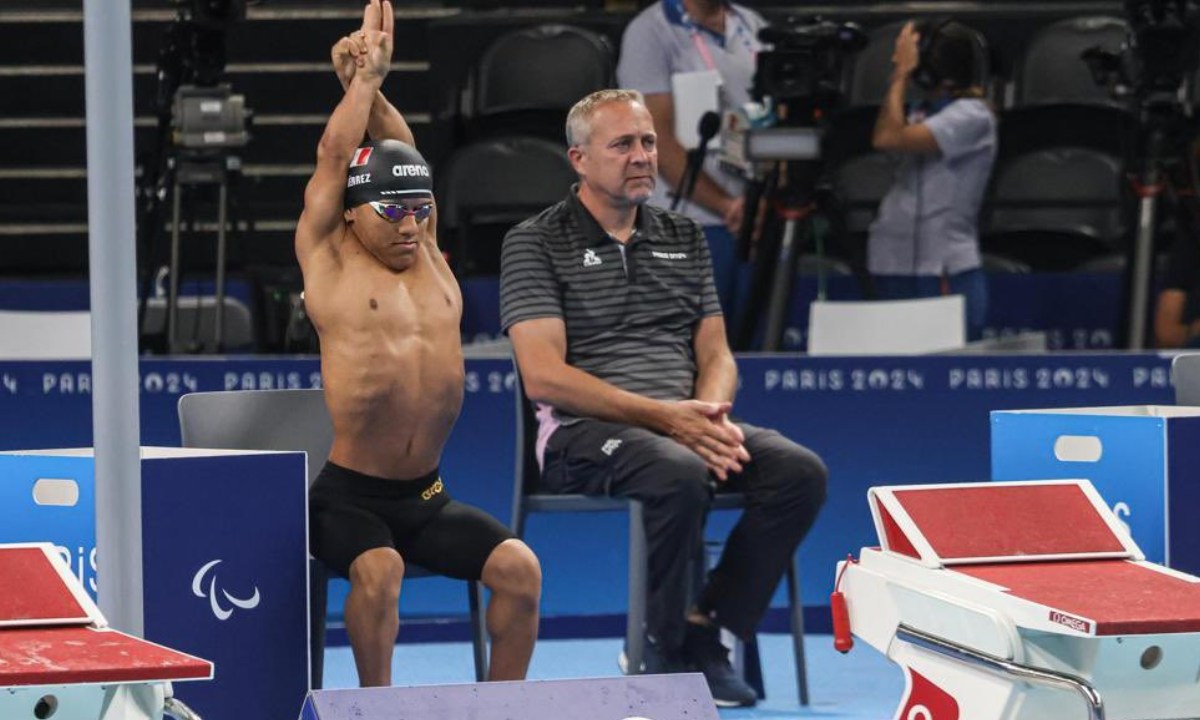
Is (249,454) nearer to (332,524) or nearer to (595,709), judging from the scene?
(332,524)

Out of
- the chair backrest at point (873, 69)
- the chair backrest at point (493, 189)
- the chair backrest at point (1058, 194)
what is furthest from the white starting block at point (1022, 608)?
the chair backrest at point (873, 69)

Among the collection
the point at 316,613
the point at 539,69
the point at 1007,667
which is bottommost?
the point at 316,613

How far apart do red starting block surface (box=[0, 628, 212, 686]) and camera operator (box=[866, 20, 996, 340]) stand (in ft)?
14.9

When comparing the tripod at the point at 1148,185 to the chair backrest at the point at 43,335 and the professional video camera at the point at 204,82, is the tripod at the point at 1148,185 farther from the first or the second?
the chair backrest at the point at 43,335

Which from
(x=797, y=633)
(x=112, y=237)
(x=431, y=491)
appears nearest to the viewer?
(x=112, y=237)

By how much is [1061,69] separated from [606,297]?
13.1 feet

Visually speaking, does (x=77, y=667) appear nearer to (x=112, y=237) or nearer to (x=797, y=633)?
(x=112, y=237)

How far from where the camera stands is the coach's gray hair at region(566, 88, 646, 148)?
5188 millimetres

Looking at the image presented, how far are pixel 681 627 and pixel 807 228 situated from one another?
2.57 metres

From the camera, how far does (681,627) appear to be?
4859mm

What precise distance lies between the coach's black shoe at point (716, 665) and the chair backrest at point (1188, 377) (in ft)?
3.86

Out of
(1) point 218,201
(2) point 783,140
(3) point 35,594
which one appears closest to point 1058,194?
(2) point 783,140

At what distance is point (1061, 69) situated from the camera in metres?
8.59

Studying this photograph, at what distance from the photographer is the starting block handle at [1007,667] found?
10.1 feet
